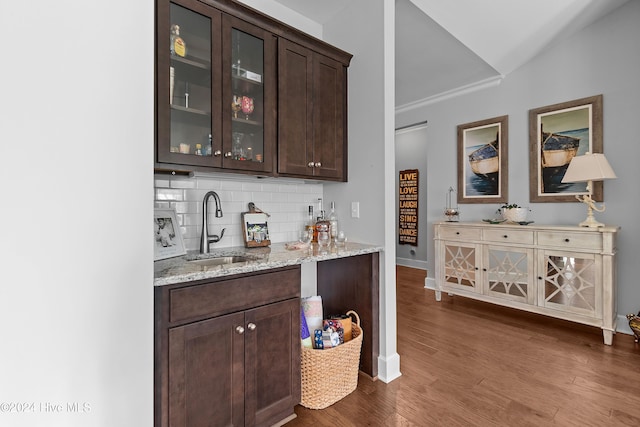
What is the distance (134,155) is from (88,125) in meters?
0.15

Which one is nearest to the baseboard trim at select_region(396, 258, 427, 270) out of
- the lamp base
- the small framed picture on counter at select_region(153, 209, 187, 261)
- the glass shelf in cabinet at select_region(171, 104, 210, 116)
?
the lamp base

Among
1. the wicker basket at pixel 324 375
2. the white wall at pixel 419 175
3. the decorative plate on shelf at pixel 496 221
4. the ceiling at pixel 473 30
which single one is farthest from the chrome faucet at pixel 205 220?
the white wall at pixel 419 175

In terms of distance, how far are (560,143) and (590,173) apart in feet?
2.03

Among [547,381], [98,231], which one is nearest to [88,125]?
[98,231]

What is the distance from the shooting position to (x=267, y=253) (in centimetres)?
178

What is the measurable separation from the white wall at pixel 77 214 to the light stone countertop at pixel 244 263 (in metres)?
0.18

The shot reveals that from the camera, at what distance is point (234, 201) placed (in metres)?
2.00

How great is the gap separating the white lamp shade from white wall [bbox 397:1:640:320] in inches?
Result: 11.6

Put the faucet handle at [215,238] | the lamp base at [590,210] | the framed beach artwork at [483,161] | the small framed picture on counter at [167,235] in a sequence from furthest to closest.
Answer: the framed beach artwork at [483,161] < the lamp base at [590,210] < the faucet handle at [215,238] < the small framed picture on counter at [167,235]

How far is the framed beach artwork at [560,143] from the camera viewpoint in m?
2.88

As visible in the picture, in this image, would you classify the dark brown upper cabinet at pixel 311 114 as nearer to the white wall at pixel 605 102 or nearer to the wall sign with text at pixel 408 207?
the white wall at pixel 605 102

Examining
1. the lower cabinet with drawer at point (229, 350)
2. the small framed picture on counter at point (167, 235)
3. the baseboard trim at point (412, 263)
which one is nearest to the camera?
the lower cabinet with drawer at point (229, 350)

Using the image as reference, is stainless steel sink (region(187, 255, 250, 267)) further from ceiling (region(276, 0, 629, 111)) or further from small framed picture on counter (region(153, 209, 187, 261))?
ceiling (region(276, 0, 629, 111))

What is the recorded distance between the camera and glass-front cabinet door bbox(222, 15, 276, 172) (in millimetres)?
1633
